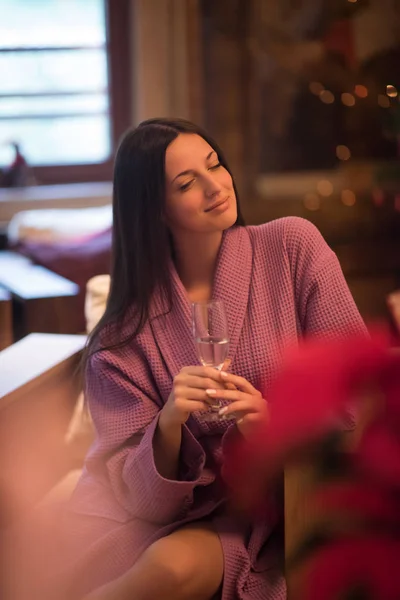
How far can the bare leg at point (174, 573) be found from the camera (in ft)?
4.27

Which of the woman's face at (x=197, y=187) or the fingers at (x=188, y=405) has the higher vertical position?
the woman's face at (x=197, y=187)

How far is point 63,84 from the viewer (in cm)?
410

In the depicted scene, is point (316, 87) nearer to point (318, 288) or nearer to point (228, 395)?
point (318, 288)

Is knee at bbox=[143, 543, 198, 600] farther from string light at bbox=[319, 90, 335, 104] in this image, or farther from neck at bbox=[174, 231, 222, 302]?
string light at bbox=[319, 90, 335, 104]

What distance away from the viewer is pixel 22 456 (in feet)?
5.78

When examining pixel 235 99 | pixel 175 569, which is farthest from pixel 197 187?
pixel 235 99

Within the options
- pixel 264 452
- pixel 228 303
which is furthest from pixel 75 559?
pixel 264 452

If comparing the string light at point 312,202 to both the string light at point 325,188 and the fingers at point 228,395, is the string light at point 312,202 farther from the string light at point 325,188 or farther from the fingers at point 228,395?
the fingers at point 228,395

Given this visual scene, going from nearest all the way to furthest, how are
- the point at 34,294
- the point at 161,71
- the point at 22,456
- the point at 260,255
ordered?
the point at 260,255 → the point at 22,456 → the point at 34,294 → the point at 161,71

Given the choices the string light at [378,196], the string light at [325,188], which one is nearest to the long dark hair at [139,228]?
the string light at [378,196]

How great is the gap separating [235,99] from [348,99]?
546 millimetres

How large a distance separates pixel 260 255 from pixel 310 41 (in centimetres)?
264

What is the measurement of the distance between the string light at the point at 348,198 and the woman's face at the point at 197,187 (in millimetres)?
2605

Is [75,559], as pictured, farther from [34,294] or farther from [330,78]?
[330,78]
